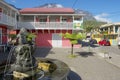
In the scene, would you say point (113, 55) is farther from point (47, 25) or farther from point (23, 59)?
point (23, 59)

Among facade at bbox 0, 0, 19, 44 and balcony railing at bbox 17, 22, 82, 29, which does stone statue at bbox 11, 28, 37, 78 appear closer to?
facade at bbox 0, 0, 19, 44

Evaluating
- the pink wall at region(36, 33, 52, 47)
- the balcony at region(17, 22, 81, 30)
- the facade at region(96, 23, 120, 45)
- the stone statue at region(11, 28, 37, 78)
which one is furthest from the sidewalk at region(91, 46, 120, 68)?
the facade at region(96, 23, 120, 45)

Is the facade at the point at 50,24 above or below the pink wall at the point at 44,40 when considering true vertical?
above

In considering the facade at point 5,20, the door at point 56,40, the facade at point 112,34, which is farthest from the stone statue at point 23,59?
the facade at point 112,34

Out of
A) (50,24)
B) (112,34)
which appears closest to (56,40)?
(50,24)

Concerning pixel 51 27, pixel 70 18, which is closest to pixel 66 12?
pixel 70 18

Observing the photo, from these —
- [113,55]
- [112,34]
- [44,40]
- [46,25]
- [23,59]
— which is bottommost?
[113,55]

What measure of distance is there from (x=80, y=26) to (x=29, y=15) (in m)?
9.48

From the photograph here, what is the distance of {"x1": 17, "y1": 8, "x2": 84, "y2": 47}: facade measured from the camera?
112 ft

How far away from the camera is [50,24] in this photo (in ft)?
113

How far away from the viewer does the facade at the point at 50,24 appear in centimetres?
3412

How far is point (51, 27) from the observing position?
1347 inches

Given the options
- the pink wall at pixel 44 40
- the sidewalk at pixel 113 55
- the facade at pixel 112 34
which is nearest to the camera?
the sidewalk at pixel 113 55

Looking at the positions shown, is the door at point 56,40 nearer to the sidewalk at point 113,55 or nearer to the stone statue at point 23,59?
the sidewalk at point 113,55
